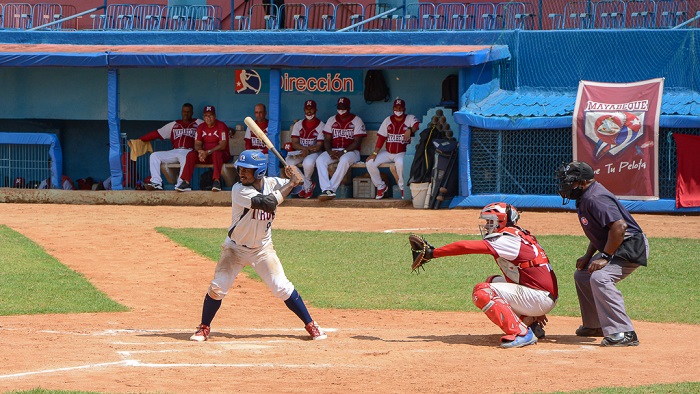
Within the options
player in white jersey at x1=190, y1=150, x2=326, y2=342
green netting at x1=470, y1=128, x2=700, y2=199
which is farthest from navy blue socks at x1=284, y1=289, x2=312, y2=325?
green netting at x1=470, y1=128, x2=700, y2=199

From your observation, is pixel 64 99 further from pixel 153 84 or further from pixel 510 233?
pixel 510 233

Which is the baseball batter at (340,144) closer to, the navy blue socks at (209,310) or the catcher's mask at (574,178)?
the navy blue socks at (209,310)

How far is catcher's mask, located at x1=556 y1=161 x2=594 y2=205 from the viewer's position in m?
8.89

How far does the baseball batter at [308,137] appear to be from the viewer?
21.2m

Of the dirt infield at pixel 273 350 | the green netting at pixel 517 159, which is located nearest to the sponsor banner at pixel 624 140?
the green netting at pixel 517 159

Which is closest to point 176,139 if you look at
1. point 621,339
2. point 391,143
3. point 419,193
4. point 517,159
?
point 391,143

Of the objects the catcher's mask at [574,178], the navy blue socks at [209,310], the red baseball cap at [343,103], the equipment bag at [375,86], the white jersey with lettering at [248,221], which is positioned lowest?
the navy blue socks at [209,310]

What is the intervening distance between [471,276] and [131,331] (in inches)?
196

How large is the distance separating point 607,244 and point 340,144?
12700 mm

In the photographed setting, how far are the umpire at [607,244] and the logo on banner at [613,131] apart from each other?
9.94m

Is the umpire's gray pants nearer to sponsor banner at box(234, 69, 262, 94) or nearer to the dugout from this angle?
the dugout

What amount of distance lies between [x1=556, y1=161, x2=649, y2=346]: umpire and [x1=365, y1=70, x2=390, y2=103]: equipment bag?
12.7 m

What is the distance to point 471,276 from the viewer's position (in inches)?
527

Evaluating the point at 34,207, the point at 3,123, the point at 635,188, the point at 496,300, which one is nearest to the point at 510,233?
the point at 496,300
